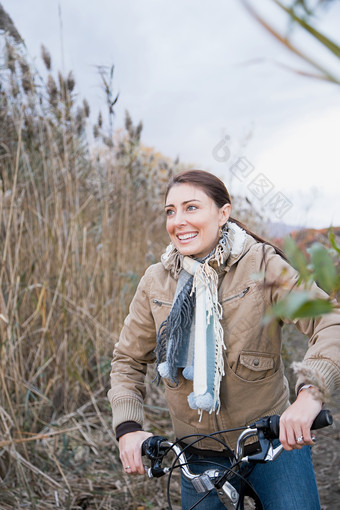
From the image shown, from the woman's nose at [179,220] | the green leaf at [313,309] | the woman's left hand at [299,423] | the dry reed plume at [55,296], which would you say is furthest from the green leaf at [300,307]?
the dry reed plume at [55,296]

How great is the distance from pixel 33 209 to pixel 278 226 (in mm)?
2439

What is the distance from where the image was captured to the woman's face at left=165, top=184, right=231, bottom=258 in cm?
188

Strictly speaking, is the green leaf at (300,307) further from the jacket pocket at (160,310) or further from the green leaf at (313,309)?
the jacket pocket at (160,310)

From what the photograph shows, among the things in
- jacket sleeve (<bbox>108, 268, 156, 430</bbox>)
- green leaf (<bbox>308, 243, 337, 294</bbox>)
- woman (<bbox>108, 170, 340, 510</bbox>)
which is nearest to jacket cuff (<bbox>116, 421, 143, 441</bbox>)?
woman (<bbox>108, 170, 340, 510</bbox>)

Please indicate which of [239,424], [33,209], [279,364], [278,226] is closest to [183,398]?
[239,424]

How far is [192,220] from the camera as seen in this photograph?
1.87 meters

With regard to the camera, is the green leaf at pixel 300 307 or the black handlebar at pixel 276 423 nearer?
the green leaf at pixel 300 307

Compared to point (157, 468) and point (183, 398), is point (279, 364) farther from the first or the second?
point (157, 468)

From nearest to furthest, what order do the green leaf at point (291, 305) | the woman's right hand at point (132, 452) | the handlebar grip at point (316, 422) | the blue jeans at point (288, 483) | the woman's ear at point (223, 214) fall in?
the green leaf at point (291, 305)
the handlebar grip at point (316, 422)
the woman's right hand at point (132, 452)
the blue jeans at point (288, 483)
the woman's ear at point (223, 214)

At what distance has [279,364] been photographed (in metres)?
1.87

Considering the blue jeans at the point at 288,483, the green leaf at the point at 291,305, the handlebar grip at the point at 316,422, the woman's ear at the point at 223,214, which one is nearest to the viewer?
the green leaf at the point at 291,305

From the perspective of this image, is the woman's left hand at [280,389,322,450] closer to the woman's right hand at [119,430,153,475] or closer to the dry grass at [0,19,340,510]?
the woman's right hand at [119,430,153,475]

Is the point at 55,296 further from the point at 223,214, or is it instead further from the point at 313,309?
the point at 313,309

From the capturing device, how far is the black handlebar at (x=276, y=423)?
1300 mm
